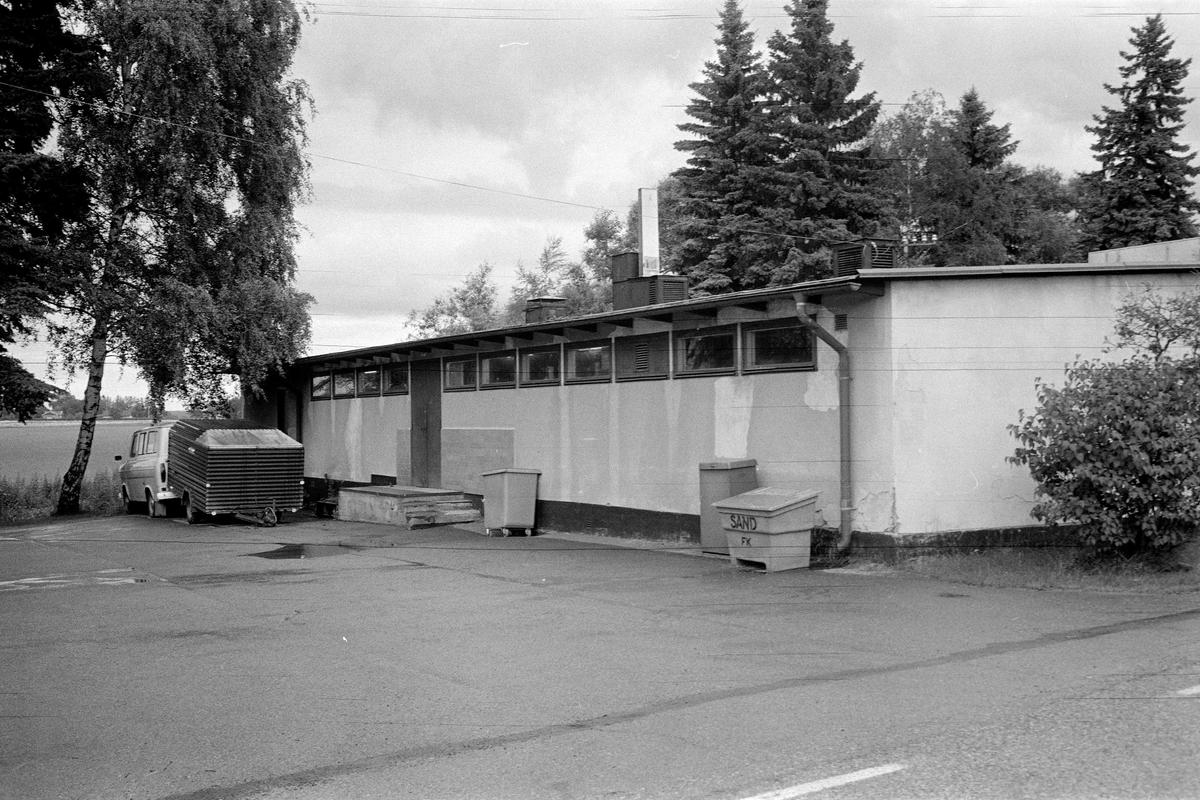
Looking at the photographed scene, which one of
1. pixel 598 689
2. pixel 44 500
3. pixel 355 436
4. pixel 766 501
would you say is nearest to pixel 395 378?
pixel 355 436

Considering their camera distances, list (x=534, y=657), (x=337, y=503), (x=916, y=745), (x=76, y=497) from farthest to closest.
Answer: (x=76, y=497) < (x=337, y=503) < (x=534, y=657) < (x=916, y=745)

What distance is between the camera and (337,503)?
25.1 meters

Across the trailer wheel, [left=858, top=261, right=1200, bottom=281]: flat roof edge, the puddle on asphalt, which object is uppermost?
[left=858, top=261, right=1200, bottom=281]: flat roof edge

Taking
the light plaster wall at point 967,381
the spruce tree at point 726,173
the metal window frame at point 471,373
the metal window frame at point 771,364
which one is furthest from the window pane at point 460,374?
the spruce tree at point 726,173

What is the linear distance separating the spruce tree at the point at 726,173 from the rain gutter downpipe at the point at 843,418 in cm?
2445

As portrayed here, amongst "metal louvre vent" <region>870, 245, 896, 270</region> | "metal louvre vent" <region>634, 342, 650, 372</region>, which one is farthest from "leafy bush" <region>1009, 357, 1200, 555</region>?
"metal louvre vent" <region>634, 342, 650, 372</region>

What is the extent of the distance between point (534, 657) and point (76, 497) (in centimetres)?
2405

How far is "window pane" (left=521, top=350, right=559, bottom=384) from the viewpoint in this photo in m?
20.8

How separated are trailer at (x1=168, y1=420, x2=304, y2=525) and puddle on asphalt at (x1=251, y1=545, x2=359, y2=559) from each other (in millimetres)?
4416

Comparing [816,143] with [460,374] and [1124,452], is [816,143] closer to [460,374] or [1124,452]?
[460,374]

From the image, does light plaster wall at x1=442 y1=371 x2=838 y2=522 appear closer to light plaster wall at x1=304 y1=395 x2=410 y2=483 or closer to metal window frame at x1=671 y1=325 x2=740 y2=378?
metal window frame at x1=671 y1=325 x2=740 y2=378

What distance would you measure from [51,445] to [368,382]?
368 ft

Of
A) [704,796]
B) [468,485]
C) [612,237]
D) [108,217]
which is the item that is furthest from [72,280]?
[612,237]

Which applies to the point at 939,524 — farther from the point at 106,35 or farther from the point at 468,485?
the point at 106,35
